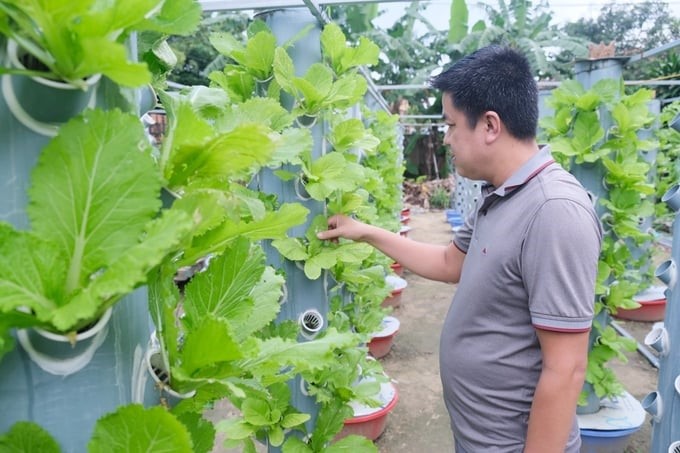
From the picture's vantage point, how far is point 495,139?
149 centimetres

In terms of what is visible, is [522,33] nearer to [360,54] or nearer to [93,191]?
[360,54]

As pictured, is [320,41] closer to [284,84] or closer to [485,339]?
[284,84]

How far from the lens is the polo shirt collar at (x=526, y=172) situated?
145cm

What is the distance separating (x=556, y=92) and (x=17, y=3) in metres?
2.86

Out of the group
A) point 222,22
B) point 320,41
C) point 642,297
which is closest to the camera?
point 320,41

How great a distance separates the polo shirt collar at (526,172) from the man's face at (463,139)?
109 millimetres

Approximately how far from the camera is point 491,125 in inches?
58.2

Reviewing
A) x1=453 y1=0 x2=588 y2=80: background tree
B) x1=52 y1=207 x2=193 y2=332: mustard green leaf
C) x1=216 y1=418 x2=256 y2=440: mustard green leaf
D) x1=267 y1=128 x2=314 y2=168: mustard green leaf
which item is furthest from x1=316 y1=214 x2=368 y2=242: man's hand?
x1=453 y1=0 x2=588 y2=80: background tree

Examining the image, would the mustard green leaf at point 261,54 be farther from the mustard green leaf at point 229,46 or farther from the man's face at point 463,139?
the man's face at point 463,139

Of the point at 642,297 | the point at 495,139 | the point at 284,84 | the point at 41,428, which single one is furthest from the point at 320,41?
the point at 642,297

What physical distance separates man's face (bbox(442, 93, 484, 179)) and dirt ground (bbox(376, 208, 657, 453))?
1.83m

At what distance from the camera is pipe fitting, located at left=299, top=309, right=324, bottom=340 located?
1.90 m

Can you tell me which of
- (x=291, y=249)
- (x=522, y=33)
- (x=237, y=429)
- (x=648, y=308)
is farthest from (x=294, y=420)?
(x=522, y=33)

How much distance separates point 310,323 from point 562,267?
3.13 feet
